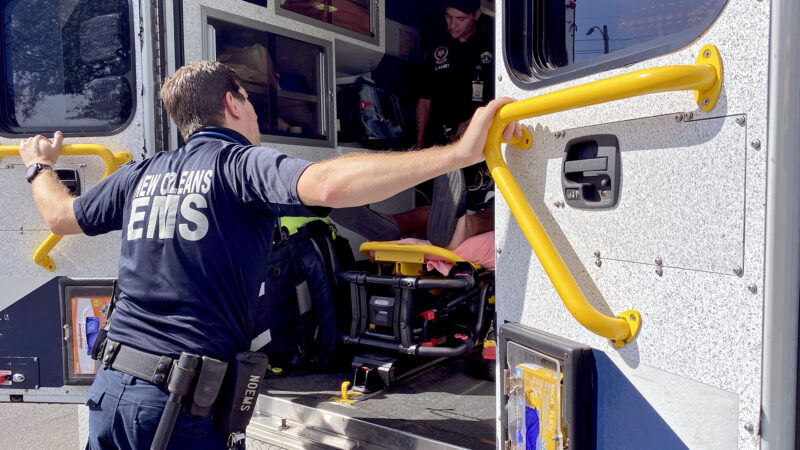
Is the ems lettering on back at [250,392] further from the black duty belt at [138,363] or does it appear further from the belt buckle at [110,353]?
the belt buckle at [110,353]

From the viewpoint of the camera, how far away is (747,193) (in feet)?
3.13

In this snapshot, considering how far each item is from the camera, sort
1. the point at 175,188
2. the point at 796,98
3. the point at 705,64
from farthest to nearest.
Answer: the point at 175,188 → the point at 705,64 → the point at 796,98

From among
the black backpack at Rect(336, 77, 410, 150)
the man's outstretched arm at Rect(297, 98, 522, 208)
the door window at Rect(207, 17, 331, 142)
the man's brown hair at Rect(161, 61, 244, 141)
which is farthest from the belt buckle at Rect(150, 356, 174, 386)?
the black backpack at Rect(336, 77, 410, 150)

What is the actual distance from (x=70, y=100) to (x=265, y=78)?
976 mm

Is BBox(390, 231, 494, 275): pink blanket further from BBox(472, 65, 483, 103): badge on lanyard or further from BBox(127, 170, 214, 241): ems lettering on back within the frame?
BBox(472, 65, 483, 103): badge on lanyard

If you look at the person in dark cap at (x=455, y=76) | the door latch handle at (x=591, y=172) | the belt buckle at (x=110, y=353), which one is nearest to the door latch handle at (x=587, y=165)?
the door latch handle at (x=591, y=172)

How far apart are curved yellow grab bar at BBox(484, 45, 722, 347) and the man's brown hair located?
43.9 inches

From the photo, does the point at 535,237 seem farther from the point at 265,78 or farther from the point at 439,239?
the point at 265,78

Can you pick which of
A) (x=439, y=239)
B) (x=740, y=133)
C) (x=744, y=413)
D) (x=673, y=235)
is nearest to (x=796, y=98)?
(x=740, y=133)

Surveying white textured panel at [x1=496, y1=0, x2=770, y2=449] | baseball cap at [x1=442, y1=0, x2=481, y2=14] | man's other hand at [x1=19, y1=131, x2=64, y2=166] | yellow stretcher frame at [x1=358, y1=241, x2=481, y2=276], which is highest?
baseball cap at [x1=442, y1=0, x2=481, y2=14]

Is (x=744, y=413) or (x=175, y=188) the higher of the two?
(x=175, y=188)

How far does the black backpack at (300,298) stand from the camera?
9.97ft

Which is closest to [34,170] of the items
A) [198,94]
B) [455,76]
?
[198,94]

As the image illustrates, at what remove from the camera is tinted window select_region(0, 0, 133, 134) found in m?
2.48
